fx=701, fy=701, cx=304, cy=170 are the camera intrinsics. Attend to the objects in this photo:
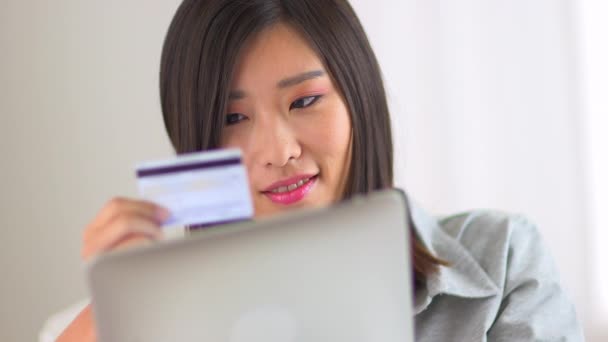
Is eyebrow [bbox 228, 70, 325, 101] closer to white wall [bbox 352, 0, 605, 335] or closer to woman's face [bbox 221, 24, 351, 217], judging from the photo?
woman's face [bbox 221, 24, 351, 217]

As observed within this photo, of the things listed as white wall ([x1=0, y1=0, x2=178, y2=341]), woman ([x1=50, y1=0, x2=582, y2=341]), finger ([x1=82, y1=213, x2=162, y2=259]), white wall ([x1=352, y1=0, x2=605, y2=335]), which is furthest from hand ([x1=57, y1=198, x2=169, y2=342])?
white wall ([x1=352, y1=0, x2=605, y2=335])

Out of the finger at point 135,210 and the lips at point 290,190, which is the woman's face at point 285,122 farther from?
the finger at point 135,210

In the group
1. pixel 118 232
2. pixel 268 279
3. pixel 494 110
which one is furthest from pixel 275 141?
pixel 494 110

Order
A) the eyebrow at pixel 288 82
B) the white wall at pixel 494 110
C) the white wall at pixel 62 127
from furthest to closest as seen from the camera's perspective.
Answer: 1. the white wall at pixel 494 110
2. the white wall at pixel 62 127
3. the eyebrow at pixel 288 82

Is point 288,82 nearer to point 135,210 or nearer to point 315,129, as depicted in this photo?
point 315,129

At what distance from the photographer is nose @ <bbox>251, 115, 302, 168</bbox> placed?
39.2 inches

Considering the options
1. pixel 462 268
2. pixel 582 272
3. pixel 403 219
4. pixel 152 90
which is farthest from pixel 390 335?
pixel 582 272

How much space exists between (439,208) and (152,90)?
2.62 feet

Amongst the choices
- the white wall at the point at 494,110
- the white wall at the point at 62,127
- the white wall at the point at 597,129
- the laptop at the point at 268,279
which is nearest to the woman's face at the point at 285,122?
the laptop at the point at 268,279

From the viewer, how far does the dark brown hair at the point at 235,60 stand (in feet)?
3.34

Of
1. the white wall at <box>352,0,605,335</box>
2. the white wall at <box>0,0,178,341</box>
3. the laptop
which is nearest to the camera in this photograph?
the laptop

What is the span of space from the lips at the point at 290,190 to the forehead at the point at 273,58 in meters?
0.15

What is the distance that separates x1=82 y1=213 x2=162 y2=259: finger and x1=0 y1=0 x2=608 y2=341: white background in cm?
95

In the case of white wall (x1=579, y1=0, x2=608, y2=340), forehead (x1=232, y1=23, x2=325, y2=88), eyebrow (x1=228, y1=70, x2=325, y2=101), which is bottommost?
white wall (x1=579, y1=0, x2=608, y2=340)
